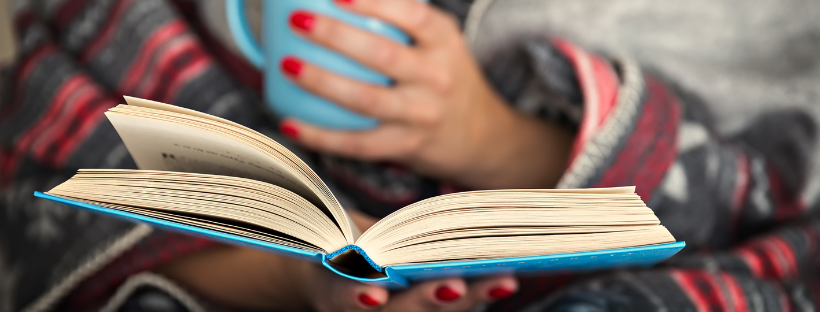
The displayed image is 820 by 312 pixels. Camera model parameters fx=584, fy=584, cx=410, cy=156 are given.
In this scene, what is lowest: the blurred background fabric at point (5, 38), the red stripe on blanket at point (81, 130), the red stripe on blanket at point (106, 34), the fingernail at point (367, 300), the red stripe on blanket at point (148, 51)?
the fingernail at point (367, 300)

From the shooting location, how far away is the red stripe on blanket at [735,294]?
1.80 feet

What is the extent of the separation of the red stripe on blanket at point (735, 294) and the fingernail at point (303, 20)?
46cm

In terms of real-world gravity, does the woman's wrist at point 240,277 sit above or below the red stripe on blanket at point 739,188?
above

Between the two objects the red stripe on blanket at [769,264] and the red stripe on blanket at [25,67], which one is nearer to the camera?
the red stripe on blanket at [769,264]

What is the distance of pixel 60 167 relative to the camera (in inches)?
29.4

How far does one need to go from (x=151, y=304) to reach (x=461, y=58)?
444 mm

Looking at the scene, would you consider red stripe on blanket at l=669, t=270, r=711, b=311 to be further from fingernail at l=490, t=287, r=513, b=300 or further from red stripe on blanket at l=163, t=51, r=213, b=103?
red stripe on blanket at l=163, t=51, r=213, b=103

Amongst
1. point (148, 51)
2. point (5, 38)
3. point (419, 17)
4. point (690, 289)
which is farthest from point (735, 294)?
point (5, 38)

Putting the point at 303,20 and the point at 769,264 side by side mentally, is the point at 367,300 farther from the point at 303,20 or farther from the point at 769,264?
the point at 769,264

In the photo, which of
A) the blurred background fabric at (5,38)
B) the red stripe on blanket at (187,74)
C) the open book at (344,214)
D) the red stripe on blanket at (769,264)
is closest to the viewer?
the open book at (344,214)

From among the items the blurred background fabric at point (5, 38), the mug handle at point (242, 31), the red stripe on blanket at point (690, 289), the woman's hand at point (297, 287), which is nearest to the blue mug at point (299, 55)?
the mug handle at point (242, 31)

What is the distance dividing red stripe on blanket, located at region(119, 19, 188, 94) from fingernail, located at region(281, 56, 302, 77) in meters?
0.30

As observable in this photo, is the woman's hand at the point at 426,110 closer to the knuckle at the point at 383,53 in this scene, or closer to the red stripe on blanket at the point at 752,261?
the knuckle at the point at 383,53

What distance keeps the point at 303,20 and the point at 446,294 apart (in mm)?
276
